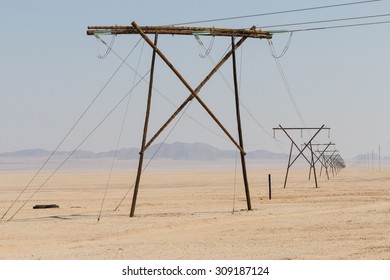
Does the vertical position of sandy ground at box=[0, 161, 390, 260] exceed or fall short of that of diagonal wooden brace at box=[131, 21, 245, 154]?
it falls short

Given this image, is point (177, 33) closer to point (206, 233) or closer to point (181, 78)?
point (181, 78)

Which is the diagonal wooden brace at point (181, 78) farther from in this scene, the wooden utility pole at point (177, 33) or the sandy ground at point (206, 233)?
the sandy ground at point (206, 233)

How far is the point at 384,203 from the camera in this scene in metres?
25.2

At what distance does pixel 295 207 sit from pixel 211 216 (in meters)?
4.24

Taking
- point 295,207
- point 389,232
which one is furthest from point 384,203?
point 389,232

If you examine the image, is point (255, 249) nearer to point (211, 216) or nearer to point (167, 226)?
point (167, 226)

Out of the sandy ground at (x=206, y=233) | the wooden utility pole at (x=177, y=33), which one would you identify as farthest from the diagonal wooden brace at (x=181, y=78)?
the sandy ground at (x=206, y=233)

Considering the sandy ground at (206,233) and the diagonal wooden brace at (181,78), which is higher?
the diagonal wooden brace at (181,78)

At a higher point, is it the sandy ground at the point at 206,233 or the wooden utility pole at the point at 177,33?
the wooden utility pole at the point at 177,33

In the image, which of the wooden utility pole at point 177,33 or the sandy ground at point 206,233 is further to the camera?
the wooden utility pole at point 177,33

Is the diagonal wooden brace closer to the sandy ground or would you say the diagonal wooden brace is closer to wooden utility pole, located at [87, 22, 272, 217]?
wooden utility pole, located at [87, 22, 272, 217]

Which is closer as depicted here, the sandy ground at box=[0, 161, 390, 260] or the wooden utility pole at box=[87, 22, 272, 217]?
the sandy ground at box=[0, 161, 390, 260]

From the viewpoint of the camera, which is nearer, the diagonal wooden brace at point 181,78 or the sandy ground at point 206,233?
the sandy ground at point 206,233

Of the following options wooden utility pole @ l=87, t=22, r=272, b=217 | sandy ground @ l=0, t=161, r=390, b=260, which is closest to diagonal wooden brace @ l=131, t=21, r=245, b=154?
wooden utility pole @ l=87, t=22, r=272, b=217
